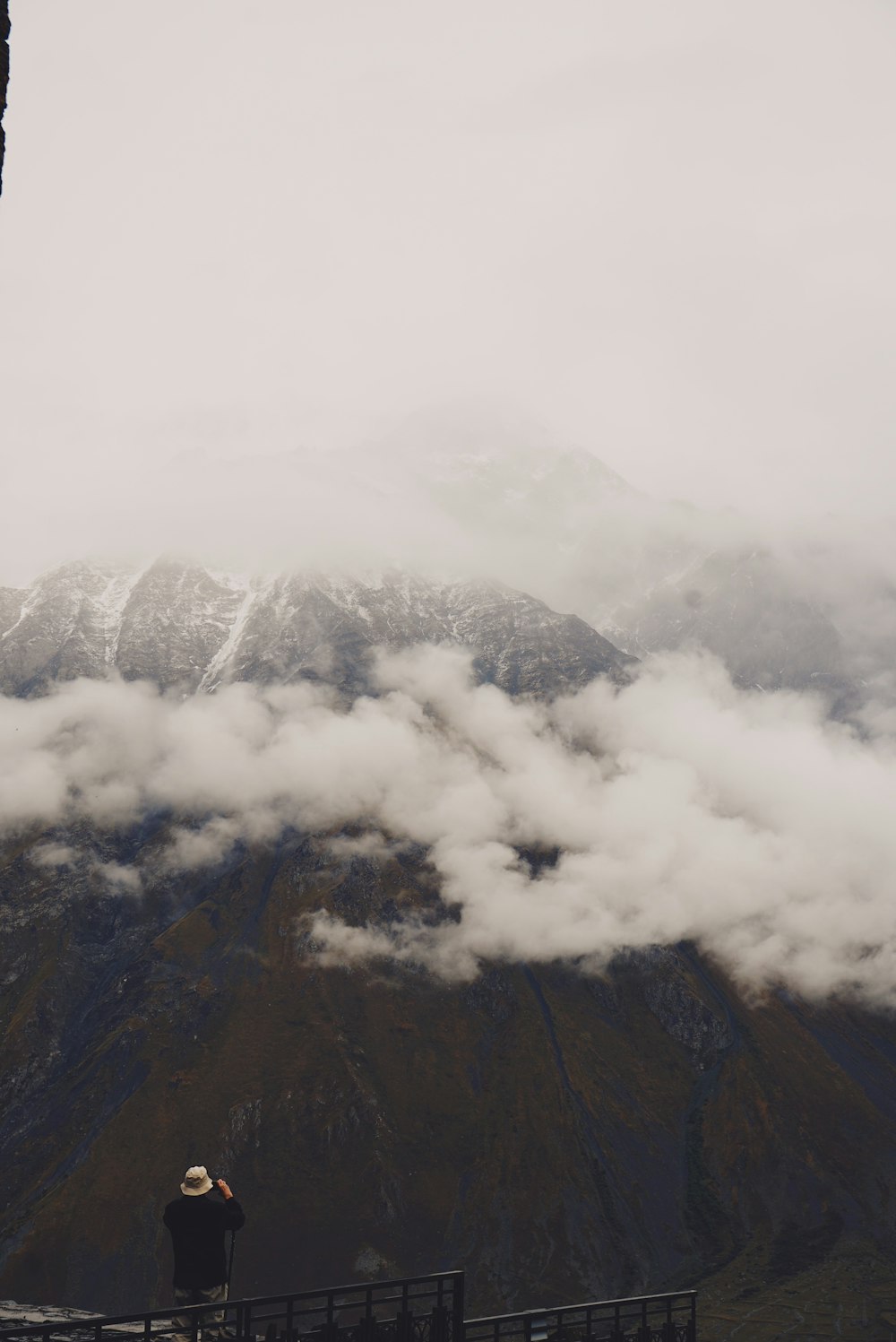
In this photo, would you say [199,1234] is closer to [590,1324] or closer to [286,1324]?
[286,1324]

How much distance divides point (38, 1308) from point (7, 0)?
110 feet

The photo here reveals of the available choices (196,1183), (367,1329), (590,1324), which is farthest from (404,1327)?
(196,1183)

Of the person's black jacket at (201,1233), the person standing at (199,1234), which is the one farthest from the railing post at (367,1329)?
the person's black jacket at (201,1233)

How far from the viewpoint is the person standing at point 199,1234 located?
1898 centimetres

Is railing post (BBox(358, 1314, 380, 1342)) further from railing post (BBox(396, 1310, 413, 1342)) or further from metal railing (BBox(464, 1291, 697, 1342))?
metal railing (BBox(464, 1291, 697, 1342))

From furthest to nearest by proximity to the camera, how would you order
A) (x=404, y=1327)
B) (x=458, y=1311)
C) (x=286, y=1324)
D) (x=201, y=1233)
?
(x=404, y=1327), (x=286, y=1324), (x=458, y=1311), (x=201, y=1233)

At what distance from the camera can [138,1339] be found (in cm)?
2000

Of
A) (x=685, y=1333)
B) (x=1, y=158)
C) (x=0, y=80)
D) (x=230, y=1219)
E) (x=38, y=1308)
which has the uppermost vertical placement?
(x=0, y=80)

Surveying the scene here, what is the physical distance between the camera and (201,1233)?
750 inches

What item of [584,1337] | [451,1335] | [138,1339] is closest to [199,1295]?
[138,1339]

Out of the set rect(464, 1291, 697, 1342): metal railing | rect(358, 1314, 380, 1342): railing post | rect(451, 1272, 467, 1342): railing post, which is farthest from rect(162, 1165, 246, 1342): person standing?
rect(464, 1291, 697, 1342): metal railing

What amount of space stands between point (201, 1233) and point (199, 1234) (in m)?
0.05

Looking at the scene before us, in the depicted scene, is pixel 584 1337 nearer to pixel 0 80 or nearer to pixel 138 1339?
pixel 138 1339

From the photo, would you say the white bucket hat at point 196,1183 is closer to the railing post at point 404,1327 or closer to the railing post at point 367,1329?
the railing post at point 367,1329
